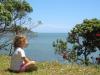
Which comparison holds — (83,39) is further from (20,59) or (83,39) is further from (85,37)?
(20,59)

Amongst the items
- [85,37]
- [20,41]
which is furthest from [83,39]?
[20,41]

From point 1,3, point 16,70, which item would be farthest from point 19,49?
point 1,3

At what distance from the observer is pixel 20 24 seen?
34.2 m

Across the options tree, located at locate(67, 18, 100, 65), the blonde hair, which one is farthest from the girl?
tree, located at locate(67, 18, 100, 65)

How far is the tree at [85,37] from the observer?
4100 cm

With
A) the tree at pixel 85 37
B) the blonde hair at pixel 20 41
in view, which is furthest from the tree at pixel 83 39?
the blonde hair at pixel 20 41

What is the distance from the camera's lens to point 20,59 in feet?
38.0

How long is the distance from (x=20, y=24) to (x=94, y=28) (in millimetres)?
10775

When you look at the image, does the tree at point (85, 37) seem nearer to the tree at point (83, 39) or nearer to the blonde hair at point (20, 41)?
the tree at point (83, 39)

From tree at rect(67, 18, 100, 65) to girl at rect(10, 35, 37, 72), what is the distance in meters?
28.9

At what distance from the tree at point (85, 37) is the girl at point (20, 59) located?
28.9 metres

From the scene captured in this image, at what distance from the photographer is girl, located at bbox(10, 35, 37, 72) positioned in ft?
37.6

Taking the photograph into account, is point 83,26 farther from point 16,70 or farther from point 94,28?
point 16,70

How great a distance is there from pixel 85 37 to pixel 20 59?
30.6m
